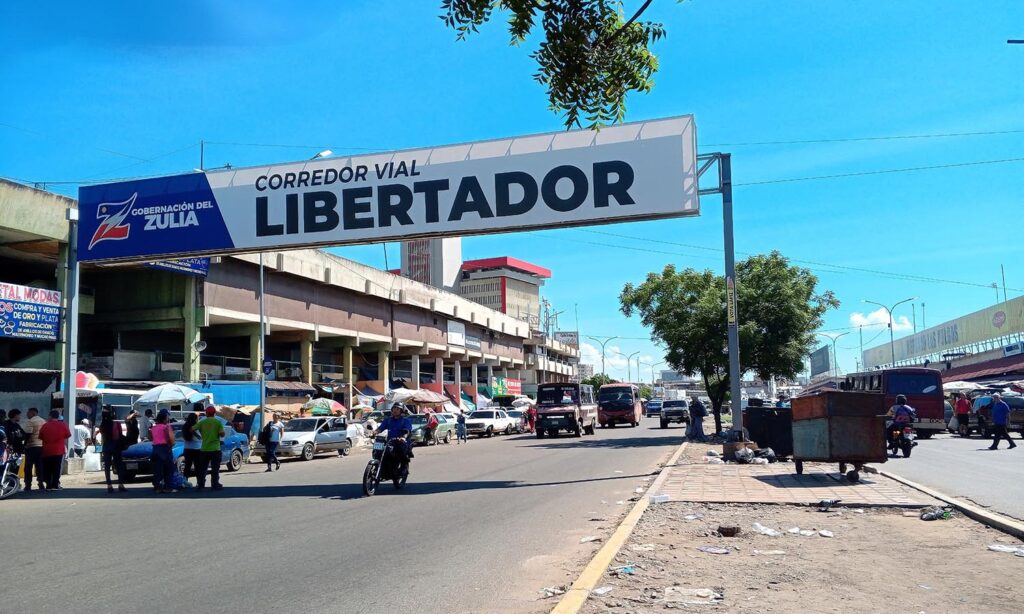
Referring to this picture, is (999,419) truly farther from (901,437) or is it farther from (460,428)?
(460,428)

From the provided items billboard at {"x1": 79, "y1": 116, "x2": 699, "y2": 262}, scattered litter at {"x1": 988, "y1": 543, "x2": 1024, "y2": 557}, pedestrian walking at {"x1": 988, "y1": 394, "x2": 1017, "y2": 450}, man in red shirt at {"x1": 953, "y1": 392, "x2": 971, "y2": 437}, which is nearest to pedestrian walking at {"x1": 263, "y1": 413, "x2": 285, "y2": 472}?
billboard at {"x1": 79, "y1": 116, "x2": 699, "y2": 262}

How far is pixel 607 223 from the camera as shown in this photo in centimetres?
1816

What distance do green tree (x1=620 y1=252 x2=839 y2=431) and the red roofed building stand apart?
79474mm

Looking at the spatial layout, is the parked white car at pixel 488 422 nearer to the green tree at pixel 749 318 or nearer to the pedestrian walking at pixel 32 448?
the green tree at pixel 749 318

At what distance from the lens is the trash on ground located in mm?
8672

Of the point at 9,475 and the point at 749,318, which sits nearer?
the point at 9,475

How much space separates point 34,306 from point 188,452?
1587 centimetres

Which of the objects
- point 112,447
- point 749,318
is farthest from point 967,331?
point 112,447

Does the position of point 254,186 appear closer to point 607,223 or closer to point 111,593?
point 607,223

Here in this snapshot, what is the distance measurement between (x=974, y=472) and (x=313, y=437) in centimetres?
1966

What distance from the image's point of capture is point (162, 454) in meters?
15.5

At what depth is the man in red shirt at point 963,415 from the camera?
3150cm

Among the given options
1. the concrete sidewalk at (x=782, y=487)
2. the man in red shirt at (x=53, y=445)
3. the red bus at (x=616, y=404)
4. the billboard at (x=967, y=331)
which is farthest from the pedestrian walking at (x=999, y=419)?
the billboard at (x=967, y=331)

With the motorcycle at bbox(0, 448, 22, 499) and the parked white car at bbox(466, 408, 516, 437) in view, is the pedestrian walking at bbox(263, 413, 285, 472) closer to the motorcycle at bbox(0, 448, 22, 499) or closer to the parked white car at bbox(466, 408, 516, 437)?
the motorcycle at bbox(0, 448, 22, 499)
